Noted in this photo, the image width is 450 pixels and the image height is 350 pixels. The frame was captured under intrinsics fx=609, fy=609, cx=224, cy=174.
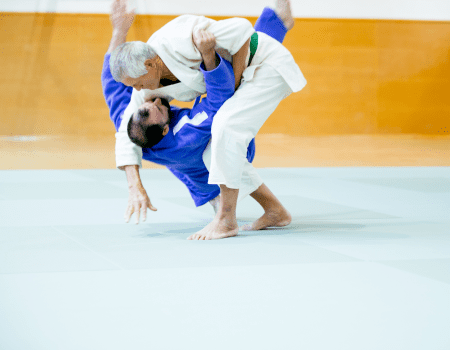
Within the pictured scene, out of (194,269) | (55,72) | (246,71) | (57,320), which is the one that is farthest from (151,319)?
(55,72)

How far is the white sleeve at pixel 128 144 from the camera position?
3105 millimetres

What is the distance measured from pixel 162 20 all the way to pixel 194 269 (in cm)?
855

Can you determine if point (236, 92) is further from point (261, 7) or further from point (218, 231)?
point (261, 7)

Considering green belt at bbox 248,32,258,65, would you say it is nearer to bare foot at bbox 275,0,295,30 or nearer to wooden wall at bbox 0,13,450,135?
bare foot at bbox 275,0,295,30

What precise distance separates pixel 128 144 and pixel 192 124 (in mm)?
344

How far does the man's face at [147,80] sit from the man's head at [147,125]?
0.10 meters

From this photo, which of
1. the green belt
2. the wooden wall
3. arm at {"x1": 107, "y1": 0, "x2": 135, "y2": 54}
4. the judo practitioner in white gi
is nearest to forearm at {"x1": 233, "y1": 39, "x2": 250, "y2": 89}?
the judo practitioner in white gi

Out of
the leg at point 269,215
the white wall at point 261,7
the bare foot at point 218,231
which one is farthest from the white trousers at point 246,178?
the white wall at point 261,7

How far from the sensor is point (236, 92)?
124 inches

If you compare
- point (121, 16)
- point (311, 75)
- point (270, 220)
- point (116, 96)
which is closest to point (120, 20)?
point (121, 16)

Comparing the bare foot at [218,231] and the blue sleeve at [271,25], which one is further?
the blue sleeve at [271,25]

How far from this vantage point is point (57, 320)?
1736mm

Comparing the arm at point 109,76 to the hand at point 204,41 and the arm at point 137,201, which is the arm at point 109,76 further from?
the hand at point 204,41

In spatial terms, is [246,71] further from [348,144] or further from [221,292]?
[348,144]
